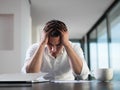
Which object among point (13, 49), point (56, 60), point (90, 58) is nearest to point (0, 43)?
point (13, 49)

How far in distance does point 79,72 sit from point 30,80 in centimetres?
57

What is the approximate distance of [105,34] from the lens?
5.21m

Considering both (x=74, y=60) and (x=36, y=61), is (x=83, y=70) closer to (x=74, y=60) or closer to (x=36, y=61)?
(x=74, y=60)

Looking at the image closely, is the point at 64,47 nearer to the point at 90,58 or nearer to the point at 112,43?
the point at 112,43

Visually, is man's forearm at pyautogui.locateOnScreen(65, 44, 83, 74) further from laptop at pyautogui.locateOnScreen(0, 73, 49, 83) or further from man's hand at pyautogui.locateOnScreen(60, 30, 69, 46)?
laptop at pyautogui.locateOnScreen(0, 73, 49, 83)

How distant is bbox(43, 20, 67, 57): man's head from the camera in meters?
1.58

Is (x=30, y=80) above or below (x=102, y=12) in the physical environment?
below

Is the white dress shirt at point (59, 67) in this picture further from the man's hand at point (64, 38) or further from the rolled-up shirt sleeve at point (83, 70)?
the man's hand at point (64, 38)

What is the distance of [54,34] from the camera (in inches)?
63.5

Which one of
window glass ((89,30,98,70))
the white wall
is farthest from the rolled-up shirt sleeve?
window glass ((89,30,98,70))

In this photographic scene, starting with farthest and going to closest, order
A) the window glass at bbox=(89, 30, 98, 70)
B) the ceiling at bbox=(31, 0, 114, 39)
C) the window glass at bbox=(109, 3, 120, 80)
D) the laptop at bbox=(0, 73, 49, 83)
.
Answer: the window glass at bbox=(89, 30, 98, 70)
the ceiling at bbox=(31, 0, 114, 39)
the window glass at bbox=(109, 3, 120, 80)
the laptop at bbox=(0, 73, 49, 83)

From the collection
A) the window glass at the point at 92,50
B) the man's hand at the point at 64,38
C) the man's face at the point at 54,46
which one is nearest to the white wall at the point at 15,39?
the man's face at the point at 54,46

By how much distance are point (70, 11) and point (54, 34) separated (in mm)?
3433

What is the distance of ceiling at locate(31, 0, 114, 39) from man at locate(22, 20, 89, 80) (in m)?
2.65
